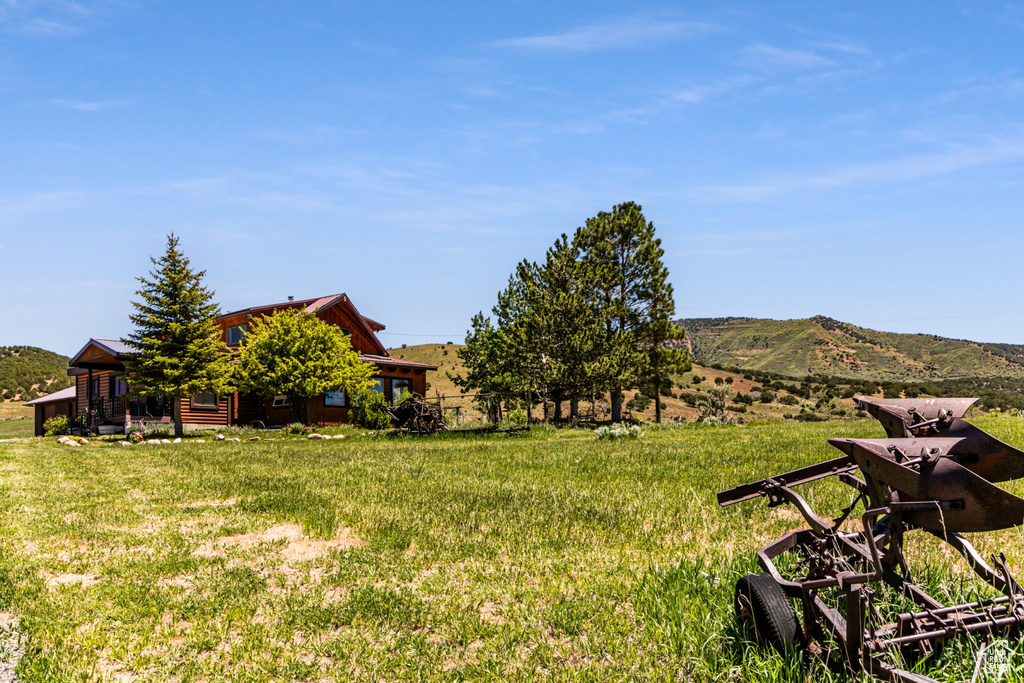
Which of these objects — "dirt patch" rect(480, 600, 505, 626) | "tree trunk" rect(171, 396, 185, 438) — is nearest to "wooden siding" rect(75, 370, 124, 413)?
"tree trunk" rect(171, 396, 185, 438)

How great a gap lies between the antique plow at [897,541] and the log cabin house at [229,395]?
3360 centimetres

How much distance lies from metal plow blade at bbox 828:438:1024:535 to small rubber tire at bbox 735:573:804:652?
2.64 feet

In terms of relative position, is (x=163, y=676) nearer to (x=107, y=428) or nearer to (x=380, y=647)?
(x=380, y=647)

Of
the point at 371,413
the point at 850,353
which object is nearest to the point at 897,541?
the point at 371,413

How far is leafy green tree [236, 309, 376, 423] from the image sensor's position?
3161 centimetres

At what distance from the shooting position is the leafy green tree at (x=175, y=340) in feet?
97.0

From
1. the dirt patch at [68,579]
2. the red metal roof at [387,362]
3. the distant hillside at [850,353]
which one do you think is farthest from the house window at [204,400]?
the distant hillside at [850,353]

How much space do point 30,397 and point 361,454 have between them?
3107 inches

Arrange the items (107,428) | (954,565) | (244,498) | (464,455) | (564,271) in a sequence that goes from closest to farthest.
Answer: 1. (954,565)
2. (244,498)
3. (464,455)
4. (107,428)
5. (564,271)

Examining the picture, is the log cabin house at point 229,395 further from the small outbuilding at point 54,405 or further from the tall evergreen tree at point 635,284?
the tall evergreen tree at point 635,284

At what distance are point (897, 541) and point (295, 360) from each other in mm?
30727

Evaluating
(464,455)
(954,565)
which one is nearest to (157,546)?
(954,565)

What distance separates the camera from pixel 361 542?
7.29 m

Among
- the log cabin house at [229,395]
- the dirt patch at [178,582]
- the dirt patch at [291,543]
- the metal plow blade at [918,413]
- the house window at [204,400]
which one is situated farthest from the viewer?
the house window at [204,400]
